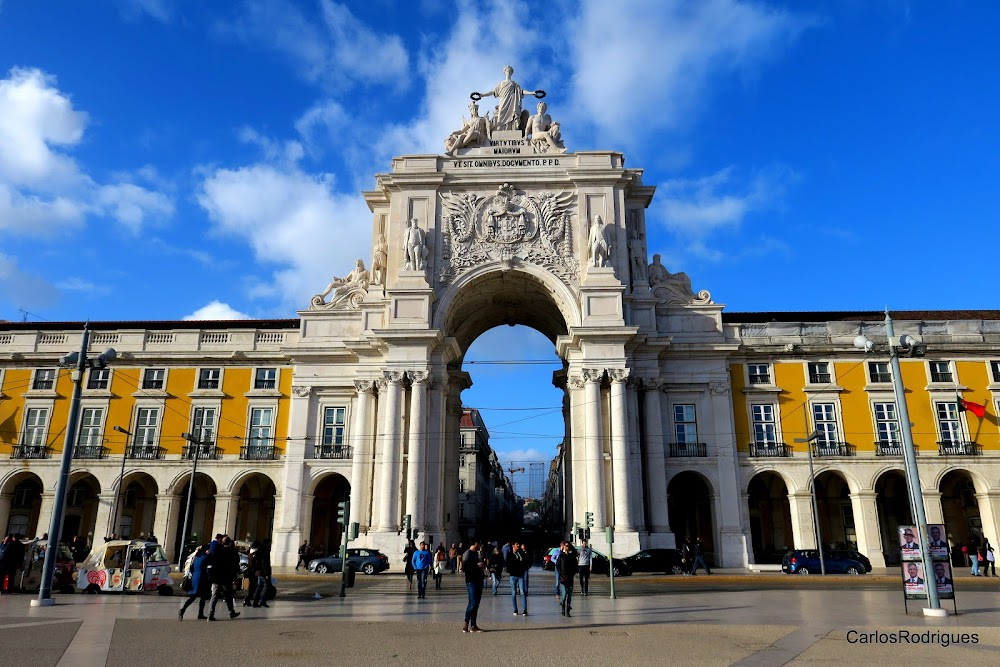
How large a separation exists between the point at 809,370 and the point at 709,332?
6.10 m

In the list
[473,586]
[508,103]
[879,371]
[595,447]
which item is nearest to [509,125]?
[508,103]

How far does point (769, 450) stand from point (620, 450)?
9.57m

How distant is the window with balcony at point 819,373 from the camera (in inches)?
1647

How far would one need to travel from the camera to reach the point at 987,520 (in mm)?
39094

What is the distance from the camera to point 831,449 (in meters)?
40.5

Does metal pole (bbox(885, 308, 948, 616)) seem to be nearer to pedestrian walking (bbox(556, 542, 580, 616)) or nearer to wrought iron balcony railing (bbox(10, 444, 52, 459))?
pedestrian walking (bbox(556, 542, 580, 616))

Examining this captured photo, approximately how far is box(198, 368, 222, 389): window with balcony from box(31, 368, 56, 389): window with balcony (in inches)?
346

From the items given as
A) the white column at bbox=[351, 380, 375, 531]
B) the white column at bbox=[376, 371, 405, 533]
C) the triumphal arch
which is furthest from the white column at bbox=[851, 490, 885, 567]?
the white column at bbox=[351, 380, 375, 531]

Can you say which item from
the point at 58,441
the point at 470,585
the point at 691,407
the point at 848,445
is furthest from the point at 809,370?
the point at 58,441

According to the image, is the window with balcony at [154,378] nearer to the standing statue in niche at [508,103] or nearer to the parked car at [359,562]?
the parked car at [359,562]

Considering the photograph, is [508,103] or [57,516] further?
[508,103]

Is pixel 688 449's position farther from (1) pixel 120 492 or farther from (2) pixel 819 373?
(1) pixel 120 492

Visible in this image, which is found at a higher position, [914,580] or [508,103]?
[508,103]

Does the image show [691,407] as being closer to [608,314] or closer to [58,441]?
[608,314]
